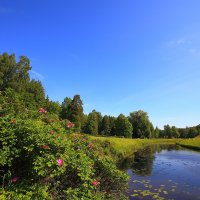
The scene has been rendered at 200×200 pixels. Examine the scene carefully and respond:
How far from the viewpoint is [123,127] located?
332 feet

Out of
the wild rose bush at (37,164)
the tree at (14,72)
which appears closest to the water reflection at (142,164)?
the wild rose bush at (37,164)

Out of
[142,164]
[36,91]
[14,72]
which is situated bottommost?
[142,164]

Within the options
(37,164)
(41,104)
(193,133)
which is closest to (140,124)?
(193,133)

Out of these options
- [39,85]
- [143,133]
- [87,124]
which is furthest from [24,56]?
[143,133]

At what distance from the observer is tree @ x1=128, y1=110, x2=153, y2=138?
11726cm

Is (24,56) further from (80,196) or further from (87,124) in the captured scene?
(80,196)

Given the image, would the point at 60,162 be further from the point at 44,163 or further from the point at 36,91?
the point at 36,91

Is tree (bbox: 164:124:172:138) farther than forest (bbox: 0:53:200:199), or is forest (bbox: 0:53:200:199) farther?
tree (bbox: 164:124:172:138)

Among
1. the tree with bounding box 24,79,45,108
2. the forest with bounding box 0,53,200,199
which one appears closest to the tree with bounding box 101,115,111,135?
the tree with bounding box 24,79,45,108

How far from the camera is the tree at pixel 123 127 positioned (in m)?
100

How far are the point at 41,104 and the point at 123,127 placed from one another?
2067 inches

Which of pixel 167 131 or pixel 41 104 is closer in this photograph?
pixel 41 104

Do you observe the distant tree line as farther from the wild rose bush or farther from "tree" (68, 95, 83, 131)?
the wild rose bush

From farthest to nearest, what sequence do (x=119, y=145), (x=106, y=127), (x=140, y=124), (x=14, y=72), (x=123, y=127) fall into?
1. (x=140, y=124)
2. (x=106, y=127)
3. (x=123, y=127)
4. (x=14, y=72)
5. (x=119, y=145)
